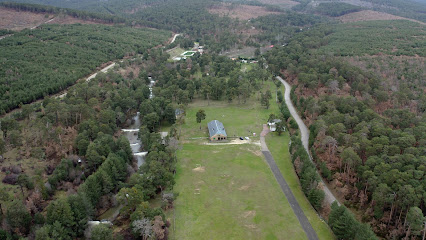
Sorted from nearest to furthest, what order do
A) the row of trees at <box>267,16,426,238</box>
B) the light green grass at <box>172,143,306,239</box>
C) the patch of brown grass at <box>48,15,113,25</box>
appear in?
the row of trees at <box>267,16,426,238</box>, the light green grass at <box>172,143,306,239</box>, the patch of brown grass at <box>48,15,113,25</box>

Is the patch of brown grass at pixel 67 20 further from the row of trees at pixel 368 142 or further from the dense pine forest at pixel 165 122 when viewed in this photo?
the row of trees at pixel 368 142

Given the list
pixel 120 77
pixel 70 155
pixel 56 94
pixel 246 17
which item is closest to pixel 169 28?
pixel 246 17

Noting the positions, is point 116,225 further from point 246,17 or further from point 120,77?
point 246,17

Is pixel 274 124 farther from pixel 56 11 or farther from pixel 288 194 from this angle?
pixel 56 11

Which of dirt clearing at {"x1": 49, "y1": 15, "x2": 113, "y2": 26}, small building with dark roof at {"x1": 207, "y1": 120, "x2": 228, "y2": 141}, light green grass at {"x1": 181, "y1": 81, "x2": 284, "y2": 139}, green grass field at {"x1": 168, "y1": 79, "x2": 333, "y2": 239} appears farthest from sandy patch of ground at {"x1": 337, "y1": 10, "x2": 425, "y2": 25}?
small building with dark roof at {"x1": 207, "y1": 120, "x2": 228, "y2": 141}

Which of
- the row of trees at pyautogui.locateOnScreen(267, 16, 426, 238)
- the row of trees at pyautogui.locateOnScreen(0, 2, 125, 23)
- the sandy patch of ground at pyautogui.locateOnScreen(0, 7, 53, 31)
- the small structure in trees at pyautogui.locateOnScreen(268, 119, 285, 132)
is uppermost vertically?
the row of trees at pyautogui.locateOnScreen(0, 2, 125, 23)

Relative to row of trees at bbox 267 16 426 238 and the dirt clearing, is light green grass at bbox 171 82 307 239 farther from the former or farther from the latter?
the dirt clearing
